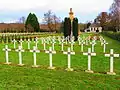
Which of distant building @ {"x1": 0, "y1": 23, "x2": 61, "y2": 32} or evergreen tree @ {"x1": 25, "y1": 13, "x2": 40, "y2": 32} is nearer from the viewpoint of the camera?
distant building @ {"x1": 0, "y1": 23, "x2": 61, "y2": 32}

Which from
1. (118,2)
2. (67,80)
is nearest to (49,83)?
(67,80)

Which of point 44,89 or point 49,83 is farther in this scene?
point 49,83

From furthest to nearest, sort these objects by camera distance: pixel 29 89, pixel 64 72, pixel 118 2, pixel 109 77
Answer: pixel 118 2, pixel 64 72, pixel 109 77, pixel 29 89

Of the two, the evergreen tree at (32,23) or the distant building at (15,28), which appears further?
the evergreen tree at (32,23)


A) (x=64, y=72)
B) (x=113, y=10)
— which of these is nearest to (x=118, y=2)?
(x=113, y=10)

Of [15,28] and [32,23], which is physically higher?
[32,23]

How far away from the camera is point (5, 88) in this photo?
9.02 m

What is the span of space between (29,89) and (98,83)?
2207mm

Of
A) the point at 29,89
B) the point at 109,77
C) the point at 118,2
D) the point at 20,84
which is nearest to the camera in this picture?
the point at 29,89

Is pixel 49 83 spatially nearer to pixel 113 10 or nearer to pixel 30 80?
pixel 30 80

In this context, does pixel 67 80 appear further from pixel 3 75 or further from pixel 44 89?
pixel 3 75

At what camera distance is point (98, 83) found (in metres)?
9.75

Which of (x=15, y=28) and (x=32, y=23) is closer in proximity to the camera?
(x=32, y=23)

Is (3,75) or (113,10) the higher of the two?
(113,10)
